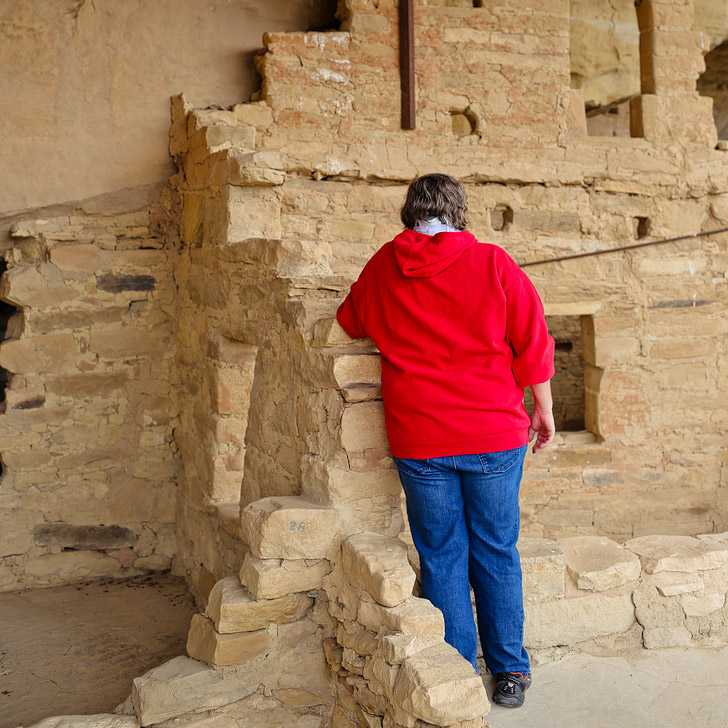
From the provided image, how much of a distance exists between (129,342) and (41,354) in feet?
1.69

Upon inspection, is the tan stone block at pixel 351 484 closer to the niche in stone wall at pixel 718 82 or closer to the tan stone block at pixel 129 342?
the tan stone block at pixel 129 342

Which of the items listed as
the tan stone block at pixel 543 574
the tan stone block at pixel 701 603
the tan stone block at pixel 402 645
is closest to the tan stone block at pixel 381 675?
the tan stone block at pixel 402 645

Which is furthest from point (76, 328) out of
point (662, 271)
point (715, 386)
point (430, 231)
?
point (715, 386)

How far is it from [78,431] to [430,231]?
324cm

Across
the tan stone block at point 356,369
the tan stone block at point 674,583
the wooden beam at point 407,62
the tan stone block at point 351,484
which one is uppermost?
the wooden beam at point 407,62

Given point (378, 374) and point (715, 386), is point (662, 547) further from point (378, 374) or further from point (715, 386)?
point (715, 386)

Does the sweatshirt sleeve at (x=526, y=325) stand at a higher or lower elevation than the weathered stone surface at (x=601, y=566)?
higher

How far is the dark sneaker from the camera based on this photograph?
2674mm

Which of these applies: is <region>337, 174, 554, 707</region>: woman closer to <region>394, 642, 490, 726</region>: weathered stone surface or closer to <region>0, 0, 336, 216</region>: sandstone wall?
<region>394, 642, 490, 726</region>: weathered stone surface

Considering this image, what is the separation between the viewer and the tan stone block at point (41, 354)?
493 cm

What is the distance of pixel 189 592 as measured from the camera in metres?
4.95

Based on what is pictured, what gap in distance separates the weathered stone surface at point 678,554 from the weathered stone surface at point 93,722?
1.93 m

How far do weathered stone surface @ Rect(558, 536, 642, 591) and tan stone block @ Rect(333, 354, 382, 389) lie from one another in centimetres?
105

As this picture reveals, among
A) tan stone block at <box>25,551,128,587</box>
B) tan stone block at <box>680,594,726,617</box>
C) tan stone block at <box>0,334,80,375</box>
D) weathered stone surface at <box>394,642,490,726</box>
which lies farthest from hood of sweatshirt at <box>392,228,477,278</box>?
tan stone block at <box>25,551,128,587</box>
